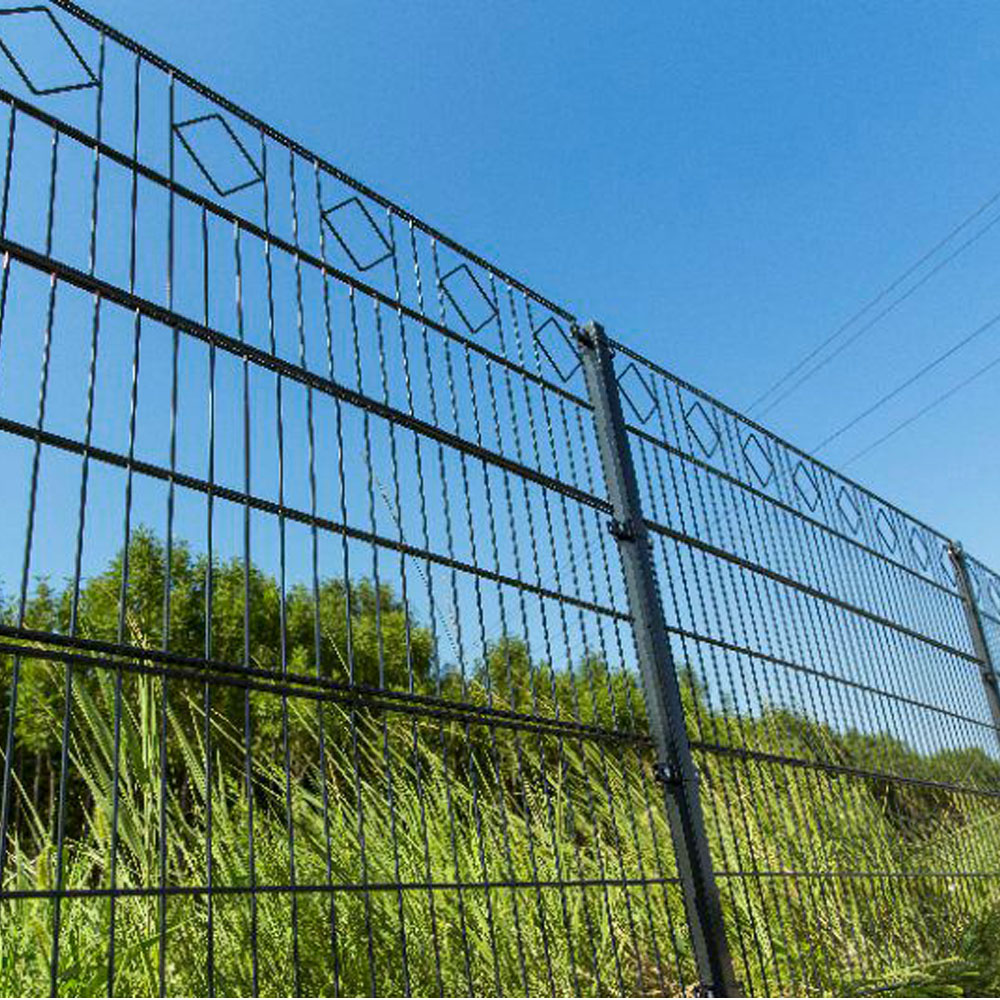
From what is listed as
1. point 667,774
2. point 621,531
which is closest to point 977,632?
point 621,531

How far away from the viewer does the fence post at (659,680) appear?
318 centimetres

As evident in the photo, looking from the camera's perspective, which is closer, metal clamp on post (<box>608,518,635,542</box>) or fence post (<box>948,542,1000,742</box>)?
metal clamp on post (<box>608,518,635,542</box>)

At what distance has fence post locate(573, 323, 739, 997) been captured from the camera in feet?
10.4

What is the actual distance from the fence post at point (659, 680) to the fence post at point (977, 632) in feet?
14.5

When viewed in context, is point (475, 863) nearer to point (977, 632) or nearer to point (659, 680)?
point (659, 680)

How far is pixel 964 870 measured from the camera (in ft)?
17.6

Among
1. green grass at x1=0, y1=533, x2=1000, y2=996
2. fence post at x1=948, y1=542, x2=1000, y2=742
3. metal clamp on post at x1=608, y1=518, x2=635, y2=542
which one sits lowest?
green grass at x1=0, y1=533, x2=1000, y2=996

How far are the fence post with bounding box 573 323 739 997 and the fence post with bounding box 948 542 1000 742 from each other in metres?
4.41

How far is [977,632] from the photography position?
7234mm

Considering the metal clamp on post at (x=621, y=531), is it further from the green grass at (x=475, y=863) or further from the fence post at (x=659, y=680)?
the green grass at (x=475, y=863)

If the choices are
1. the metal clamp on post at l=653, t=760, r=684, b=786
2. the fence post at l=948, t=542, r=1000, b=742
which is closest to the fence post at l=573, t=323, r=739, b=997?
the metal clamp on post at l=653, t=760, r=684, b=786

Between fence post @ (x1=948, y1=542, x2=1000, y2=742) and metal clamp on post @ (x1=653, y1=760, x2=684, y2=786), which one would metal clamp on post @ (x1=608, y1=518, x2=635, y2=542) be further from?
fence post @ (x1=948, y1=542, x2=1000, y2=742)

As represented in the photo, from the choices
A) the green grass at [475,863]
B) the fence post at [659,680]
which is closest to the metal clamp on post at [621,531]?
the fence post at [659,680]

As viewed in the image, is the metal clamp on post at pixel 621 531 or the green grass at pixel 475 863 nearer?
the green grass at pixel 475 863
